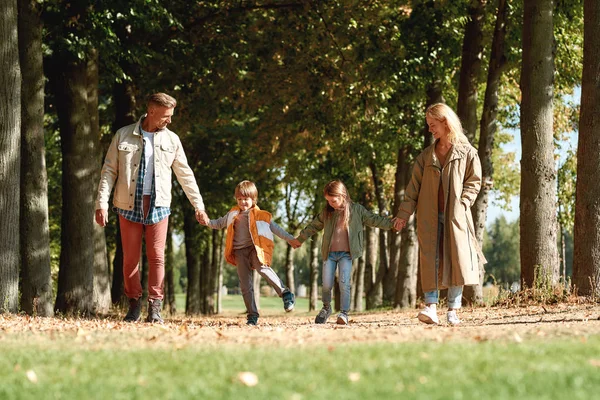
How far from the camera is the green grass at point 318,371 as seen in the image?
4754 millimetres

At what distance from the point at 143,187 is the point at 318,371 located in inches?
199

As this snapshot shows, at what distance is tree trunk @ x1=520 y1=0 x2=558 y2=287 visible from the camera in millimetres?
12711

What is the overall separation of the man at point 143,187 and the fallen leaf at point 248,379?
4.87 m

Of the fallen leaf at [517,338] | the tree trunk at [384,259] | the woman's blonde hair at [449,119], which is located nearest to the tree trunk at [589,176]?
the woman's blonde hair at [449,119]

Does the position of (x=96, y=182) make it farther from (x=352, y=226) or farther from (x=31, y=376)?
(x=31, y=376)

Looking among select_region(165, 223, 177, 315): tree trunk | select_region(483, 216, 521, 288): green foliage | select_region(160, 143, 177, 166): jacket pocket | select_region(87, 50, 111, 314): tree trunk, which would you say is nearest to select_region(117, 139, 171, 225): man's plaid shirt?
select_region(160, 143, 177, 166): jacket pocket

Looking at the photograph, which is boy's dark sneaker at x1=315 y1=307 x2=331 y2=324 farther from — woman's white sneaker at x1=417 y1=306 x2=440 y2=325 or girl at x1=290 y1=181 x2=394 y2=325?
woman's white sneaker at x1=417 y1=306 x2=440 y2=325

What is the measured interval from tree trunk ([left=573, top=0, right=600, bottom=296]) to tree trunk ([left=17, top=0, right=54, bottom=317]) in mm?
7447

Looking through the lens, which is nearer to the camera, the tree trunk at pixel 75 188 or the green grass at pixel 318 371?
the green grass at pixel 318 371

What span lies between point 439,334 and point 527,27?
7.22 m

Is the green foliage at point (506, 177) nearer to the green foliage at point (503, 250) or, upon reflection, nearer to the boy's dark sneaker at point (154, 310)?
the boy's dark sneaker at point (154, 310)

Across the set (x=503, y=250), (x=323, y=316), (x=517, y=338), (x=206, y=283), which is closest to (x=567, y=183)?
(x=206, y=283)

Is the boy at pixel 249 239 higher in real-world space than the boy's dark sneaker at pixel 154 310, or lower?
higher

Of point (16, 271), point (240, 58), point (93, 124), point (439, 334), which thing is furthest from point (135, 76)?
point (439, 334)
